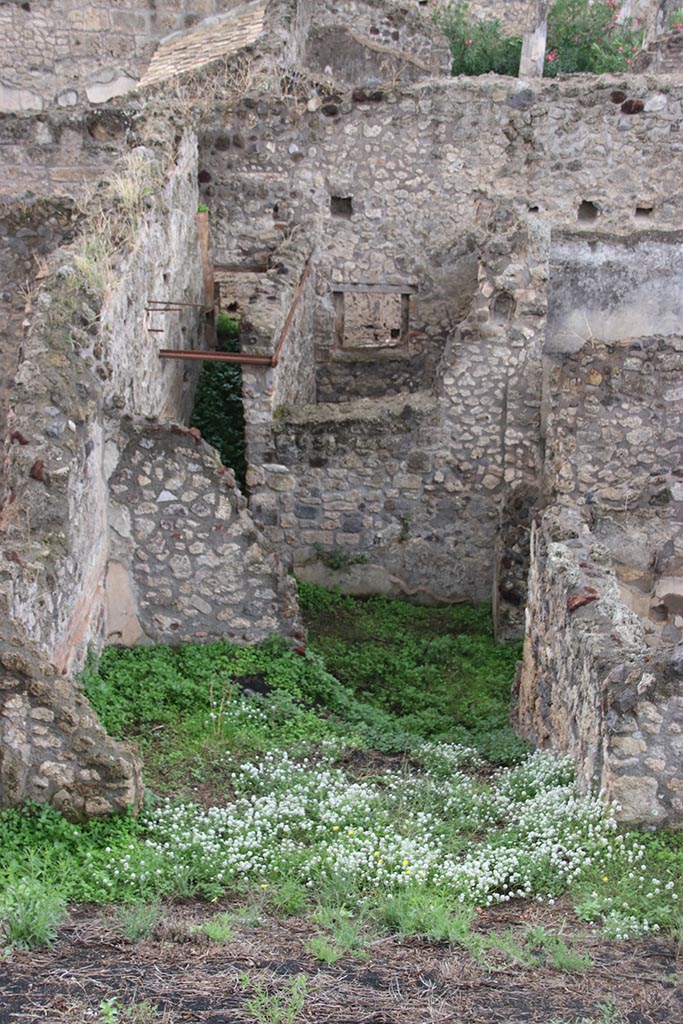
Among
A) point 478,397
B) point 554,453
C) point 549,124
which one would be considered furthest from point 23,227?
point 549,124

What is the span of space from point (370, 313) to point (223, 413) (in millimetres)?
2239

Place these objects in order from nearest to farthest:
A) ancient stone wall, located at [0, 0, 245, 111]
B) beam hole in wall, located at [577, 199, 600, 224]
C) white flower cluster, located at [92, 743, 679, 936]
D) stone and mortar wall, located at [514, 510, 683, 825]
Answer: white flower cluster, located at [92, 743, 679, 936] → stone and mortar wall, located at [514, 510, 683, 825] → beam hole in wall, located at [577, 199, 600, 224] → ancient stone wall, located at [0, 0, 245, 111]

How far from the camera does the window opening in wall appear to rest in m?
10.8

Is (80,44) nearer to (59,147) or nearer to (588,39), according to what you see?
(59,147)

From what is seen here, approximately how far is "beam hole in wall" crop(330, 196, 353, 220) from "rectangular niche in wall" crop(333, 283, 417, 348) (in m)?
0.80

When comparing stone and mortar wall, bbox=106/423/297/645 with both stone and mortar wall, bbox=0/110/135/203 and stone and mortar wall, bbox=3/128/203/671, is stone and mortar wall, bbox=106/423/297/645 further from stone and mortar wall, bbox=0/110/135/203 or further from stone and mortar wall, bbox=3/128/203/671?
stone and mortar wall, bbox=0/110/135/203

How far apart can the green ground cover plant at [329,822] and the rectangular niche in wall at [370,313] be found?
5.27 m

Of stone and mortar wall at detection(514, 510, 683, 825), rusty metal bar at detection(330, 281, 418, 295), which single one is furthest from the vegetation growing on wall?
stone and mortar wall at detection(514, 510, 683, 825)

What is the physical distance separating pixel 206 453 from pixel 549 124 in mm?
7157

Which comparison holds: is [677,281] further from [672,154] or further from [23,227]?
[23,227]

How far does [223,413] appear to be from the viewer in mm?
11359

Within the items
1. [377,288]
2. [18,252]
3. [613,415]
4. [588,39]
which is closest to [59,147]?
[18,252]

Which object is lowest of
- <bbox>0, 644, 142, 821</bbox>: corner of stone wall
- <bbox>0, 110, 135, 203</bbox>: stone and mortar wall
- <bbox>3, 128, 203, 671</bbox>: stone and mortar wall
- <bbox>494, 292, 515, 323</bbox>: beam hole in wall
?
<bbox>0, 644, 142, 821</bbox>: corner of stone wall

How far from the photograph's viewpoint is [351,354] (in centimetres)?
1222
